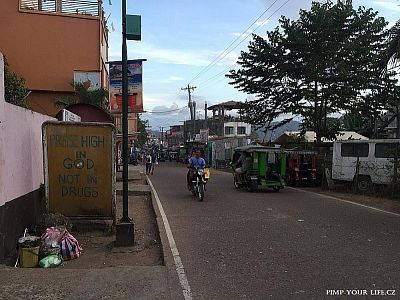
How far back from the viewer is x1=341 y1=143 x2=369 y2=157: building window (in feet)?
58.9

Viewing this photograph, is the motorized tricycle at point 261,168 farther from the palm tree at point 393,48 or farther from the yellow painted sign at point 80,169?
the yellow painted sign at point 80,169

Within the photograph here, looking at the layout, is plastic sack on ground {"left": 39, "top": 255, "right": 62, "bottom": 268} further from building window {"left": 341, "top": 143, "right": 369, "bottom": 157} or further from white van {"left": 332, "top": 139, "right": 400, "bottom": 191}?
building window {"left": 341, "top": 143, "right": 369, "bottom": 157}

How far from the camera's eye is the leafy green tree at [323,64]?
22.4m

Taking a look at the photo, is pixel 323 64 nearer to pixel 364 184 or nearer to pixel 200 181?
pixel 364 184

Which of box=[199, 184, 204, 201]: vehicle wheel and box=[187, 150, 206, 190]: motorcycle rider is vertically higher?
box=[187, 150, 206, 190]: motorcycle rider

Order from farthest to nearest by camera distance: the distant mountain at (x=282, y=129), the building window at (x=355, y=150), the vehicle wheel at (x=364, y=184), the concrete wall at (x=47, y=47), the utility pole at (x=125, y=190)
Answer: the distant mountain at (x=282, y=129) < the concrete wall at (x=47, y=47) < the building window at (x=355, y=150) < the vehicle wheel at (x=364, y=184) < the utility pole at (x=125, y=190)

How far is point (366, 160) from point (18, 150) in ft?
44.3

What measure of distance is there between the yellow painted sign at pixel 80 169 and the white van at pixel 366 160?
10349mm

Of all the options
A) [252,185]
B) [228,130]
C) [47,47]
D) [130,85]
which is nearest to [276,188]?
[252,185]

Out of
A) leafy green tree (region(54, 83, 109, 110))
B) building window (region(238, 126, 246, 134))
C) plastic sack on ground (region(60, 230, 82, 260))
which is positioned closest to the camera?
plastic sack on ground (region(60, 230, 82, 260))

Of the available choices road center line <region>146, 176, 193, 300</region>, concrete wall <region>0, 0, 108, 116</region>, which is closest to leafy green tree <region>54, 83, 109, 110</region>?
concrete wall <region>0, 0, 108, 116</region>

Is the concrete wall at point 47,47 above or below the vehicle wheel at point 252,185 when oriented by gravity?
above

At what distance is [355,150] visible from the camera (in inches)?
730


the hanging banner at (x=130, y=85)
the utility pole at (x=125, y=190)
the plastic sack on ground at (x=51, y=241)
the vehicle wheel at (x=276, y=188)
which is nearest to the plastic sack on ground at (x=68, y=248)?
the plastic sack on ground at (x=51, y=241)
